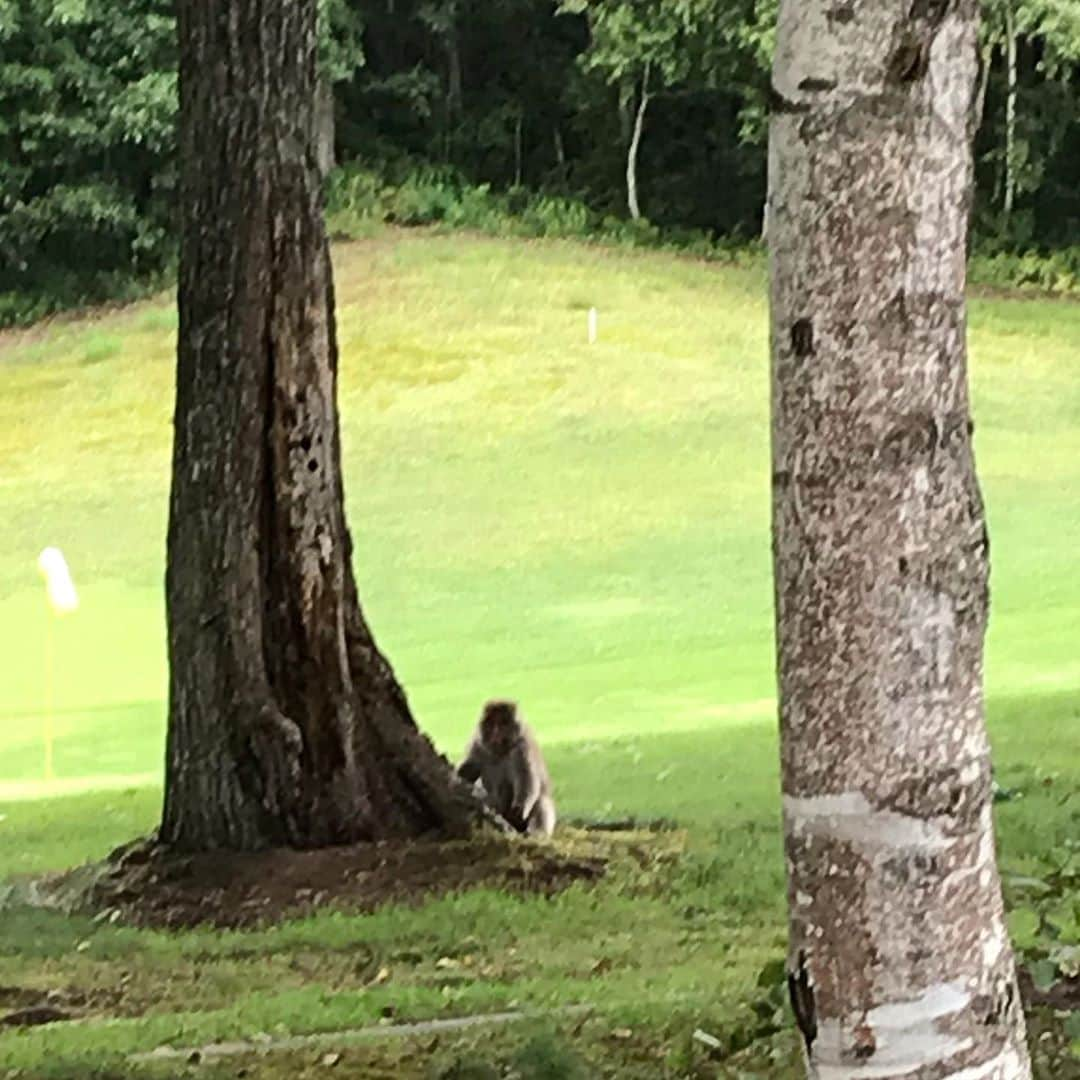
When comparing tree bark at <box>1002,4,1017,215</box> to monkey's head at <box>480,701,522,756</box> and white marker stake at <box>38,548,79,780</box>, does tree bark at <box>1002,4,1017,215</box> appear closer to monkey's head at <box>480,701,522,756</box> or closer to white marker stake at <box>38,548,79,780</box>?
white marker stake at <box>38,548,79,780</box>

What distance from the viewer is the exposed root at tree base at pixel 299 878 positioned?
5.83 meters

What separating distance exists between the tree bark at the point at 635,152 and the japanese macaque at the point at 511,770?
16.6 metres

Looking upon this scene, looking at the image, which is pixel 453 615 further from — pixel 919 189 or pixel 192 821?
pixel 919 189

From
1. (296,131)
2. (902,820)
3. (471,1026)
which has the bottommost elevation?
(471,1026)

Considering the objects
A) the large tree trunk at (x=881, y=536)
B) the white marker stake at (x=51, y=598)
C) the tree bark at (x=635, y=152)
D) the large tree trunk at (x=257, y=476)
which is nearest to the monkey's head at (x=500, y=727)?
the large tree trunk at (x=257, y=476)

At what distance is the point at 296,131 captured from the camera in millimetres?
5980

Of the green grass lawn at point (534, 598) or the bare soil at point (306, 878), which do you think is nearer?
the green grass lawn at point (534, 598)

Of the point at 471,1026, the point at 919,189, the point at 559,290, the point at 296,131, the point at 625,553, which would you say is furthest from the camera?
the point at 559,290

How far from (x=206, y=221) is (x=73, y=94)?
16402 millimetres

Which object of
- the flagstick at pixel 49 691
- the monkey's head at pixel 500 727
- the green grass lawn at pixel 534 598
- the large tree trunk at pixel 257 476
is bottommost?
the flagstick at pixel 49 691

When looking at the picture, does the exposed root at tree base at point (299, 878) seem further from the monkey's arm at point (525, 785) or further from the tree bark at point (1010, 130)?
the tree bark at point (1010, 130)

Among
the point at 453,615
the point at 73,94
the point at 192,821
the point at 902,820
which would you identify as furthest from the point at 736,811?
the point at 73,94

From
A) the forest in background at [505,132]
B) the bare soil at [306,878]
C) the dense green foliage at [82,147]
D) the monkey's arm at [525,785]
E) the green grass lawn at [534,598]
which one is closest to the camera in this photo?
the green grass lawn at [534,598]

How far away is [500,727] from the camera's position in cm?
705
